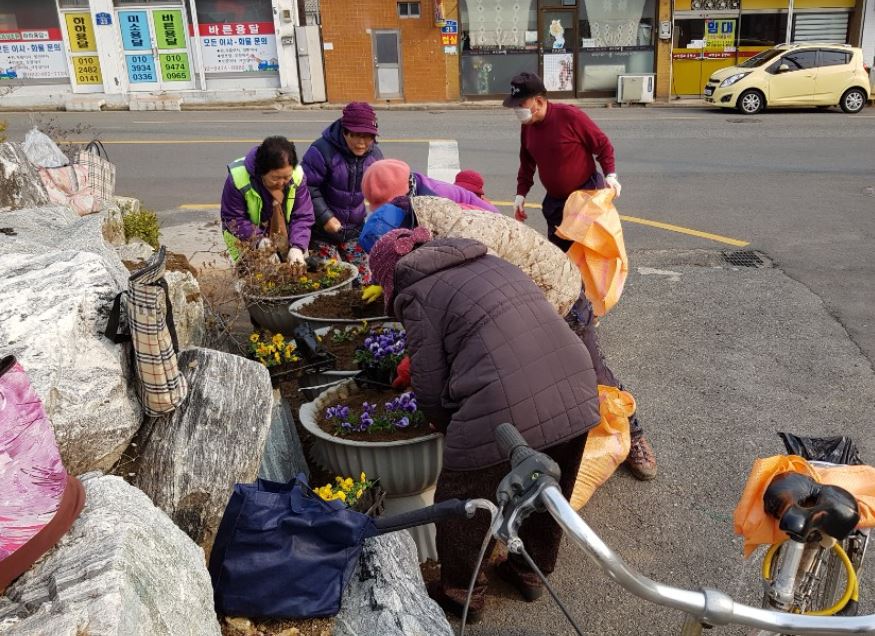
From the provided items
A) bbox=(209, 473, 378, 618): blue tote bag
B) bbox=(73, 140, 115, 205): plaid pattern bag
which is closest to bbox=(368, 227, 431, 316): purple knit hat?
bbox=(209, 473, 378, 618): blue tote bag

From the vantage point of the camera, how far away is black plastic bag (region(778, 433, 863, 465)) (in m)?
2.59

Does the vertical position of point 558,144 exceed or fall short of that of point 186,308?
it exceeds it

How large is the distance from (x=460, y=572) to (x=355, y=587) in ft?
Result: 2.31

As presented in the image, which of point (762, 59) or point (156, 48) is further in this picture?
point (156, 48)

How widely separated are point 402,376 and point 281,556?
152 cm

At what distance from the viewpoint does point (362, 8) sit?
21312 millimetres

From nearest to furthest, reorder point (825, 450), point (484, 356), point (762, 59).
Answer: point (825, 450), point (484, 356), point (762, 59)

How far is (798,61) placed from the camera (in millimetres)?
18000

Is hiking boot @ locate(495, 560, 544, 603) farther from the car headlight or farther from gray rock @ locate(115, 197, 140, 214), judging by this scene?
the car headlight

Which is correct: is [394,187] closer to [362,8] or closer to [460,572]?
[460,572]

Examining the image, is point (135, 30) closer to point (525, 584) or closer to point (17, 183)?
point (17, 183)

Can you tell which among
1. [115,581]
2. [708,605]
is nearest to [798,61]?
[708,605]

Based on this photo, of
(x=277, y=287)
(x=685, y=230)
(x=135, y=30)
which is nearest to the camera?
(x=277, y=287)

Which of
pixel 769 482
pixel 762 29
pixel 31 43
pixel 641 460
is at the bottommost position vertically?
pixel 641 460
